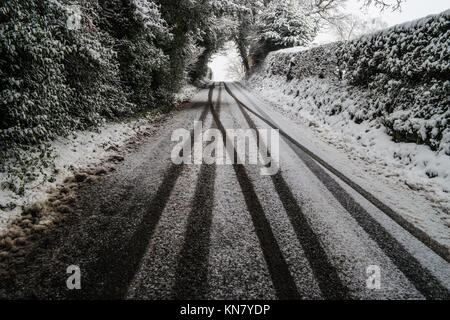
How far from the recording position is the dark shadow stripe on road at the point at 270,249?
2.15 metres

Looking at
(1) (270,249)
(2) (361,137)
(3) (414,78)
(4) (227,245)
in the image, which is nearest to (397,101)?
(3) (414,78)

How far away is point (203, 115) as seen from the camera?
8828 mm

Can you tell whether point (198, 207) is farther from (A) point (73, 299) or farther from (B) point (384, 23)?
(B) point (384, 23)

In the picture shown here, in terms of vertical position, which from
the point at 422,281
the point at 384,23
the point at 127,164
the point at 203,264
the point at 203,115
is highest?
the point at 384,23

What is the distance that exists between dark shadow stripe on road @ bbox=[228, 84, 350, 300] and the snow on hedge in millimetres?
2678

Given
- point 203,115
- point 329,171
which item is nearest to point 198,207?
point 329,171

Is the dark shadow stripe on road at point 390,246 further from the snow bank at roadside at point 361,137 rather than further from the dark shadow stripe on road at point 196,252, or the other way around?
the dark shadow stripe on road at point 196,252

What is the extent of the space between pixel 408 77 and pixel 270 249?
19.8ft

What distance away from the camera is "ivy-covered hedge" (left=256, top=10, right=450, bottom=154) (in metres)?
4.92

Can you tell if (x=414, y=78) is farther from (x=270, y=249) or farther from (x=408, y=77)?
(x=270, y=249)

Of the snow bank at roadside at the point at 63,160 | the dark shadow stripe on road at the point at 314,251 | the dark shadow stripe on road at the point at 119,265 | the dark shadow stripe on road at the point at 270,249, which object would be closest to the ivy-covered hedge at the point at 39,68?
the snow bank at roadside at the point at 63,160

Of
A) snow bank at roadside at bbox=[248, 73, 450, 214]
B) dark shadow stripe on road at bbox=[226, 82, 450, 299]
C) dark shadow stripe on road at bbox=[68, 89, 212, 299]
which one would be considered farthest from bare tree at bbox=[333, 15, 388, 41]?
dark shadow stripe on road at bbox=[68, 89, 212, 299]

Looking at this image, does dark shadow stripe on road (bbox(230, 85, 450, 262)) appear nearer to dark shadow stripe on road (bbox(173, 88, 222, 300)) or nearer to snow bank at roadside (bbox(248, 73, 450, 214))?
snow bank at roadside (bbox(248, 73, 450, 214))

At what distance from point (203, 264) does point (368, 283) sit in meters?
1.66
